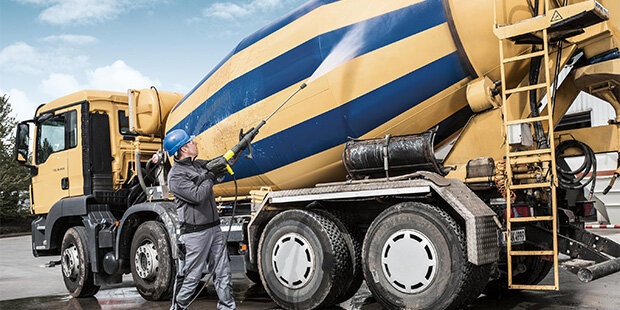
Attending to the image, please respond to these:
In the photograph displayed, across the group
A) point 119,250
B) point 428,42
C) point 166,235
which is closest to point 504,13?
point 428,42

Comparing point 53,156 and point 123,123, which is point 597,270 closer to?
point 123,123

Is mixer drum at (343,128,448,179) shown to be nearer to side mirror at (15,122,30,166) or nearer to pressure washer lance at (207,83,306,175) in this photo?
pressure washer lance at (207,83,306,175)

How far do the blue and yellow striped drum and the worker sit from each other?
49.3 inches

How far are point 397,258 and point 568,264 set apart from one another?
58.9 inches

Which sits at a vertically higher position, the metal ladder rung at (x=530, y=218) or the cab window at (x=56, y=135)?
the cab window at (x=56, y=135)

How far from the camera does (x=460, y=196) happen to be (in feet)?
16.5

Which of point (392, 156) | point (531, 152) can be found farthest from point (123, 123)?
point (531, 152)

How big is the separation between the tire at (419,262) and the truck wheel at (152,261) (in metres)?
3.10

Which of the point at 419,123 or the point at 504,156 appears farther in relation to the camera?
the point at 419,123

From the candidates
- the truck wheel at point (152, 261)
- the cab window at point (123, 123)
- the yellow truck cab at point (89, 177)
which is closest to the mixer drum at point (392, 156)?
the truck wheel at point (152, 261)

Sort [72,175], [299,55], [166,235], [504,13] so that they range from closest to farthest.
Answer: [504,13] → [299,55] → [166,235] → [72,175]

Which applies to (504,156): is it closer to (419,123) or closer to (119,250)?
(419,123)

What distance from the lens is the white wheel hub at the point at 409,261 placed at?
5004mm

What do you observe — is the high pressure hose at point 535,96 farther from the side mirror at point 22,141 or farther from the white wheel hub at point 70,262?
the side mirror at point 22,141
